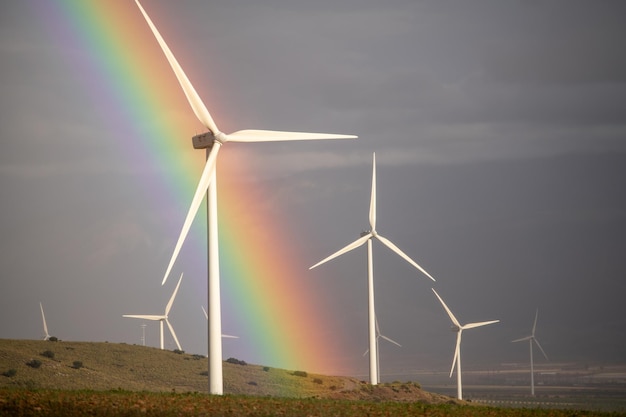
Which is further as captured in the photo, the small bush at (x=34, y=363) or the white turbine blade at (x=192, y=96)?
the small bush at (x=34, y=363)

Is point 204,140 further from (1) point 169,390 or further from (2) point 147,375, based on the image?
(2) point 147,375

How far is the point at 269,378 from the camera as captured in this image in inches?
5773

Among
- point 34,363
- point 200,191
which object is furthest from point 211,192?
point 34,363

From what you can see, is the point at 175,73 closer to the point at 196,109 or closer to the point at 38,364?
the point at 196,109

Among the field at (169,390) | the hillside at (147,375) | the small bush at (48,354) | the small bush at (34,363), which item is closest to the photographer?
the field at (169,390)

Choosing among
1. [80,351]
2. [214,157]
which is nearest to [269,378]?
[80,351]

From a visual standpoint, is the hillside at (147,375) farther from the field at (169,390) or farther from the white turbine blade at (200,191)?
the white turbine blade at (200,191)

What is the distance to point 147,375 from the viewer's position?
136 m

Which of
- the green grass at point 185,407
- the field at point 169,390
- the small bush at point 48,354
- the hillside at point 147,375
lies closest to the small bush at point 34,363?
the field at point 169,390

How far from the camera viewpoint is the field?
59.4 m

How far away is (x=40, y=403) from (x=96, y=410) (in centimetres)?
371

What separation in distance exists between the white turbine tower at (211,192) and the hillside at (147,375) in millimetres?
33533

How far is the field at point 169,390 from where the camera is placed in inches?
2339

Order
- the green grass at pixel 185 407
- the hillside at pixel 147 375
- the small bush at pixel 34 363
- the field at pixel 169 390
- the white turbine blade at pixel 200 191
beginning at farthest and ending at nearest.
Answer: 1. the small bush at pixel 34 363
2. the hillside at pixel 147 375
3. the white turbine blade at pixel 200 191
4. the field at pixel 169 390
5. the green grass at pixel 185 407
